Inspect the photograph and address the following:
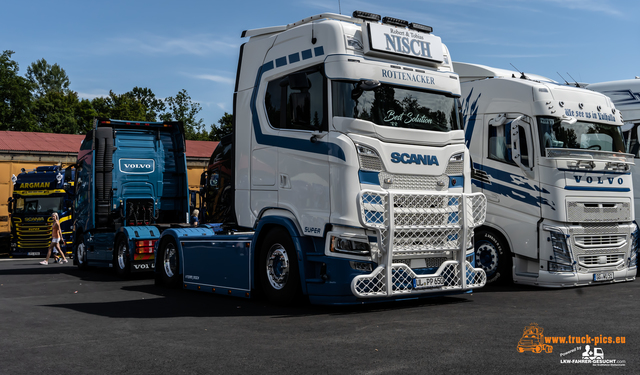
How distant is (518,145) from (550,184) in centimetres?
87

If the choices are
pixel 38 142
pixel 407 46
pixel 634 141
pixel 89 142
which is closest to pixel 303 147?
pixel 407 46

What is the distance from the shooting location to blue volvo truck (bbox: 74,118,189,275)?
15227 mm

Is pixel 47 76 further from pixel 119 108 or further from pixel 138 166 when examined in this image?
pixel 138 166

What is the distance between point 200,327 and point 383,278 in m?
2.37

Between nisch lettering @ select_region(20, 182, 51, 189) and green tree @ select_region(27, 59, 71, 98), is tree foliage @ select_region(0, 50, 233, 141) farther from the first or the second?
nisch lettering @ select_region(20, 182, 51, 189)

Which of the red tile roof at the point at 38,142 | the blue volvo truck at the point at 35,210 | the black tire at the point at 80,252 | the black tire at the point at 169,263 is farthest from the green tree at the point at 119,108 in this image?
the black tire at the point at 169,263

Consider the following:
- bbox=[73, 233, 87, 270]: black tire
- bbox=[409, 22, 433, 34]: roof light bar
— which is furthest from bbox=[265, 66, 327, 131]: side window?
bbox=[73, 233, 87, 270]: black tire

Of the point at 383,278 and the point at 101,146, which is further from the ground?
the point at 101,146

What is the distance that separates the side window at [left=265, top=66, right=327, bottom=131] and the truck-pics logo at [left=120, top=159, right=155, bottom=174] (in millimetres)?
7731

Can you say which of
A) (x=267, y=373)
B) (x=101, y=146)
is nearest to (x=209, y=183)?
(x=101, y=146)

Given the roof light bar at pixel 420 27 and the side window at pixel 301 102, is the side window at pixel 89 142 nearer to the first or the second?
the side window at pixel 301 102

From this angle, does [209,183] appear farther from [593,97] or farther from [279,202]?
[593,97]

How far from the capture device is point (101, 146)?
1527 centimetres

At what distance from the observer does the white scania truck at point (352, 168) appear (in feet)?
25.9
